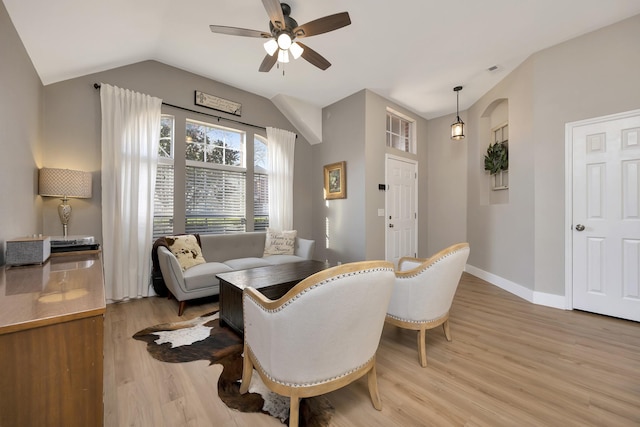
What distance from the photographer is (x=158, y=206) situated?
11.5 feet

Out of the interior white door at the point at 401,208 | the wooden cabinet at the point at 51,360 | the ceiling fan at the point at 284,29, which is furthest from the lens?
the interior white door at the point at 401,208

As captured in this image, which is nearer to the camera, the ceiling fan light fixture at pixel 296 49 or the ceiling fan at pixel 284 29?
the ceiling fan at pixel 284 29

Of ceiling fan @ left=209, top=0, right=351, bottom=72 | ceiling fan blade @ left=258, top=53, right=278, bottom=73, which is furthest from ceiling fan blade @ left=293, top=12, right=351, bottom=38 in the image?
ceiling fan blade @ left=258, top=53, right=278, bottom=73

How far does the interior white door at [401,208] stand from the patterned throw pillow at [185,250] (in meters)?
3.01

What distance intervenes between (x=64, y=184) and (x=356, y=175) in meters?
3.60

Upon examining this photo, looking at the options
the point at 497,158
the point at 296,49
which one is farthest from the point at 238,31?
the point at 497,158

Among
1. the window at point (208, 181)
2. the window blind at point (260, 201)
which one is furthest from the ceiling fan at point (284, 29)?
the window blind at point (260, 201)

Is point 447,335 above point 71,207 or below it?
below

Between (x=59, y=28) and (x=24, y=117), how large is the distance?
0.79 metres

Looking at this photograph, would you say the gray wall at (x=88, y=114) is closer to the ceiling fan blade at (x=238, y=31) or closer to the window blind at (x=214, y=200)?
the window blind at (x=214, y=200)

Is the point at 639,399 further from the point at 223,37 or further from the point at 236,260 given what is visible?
the point at 223,37

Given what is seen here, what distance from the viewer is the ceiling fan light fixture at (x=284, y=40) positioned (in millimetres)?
2205

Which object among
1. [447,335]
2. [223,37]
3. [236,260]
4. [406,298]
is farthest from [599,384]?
[223,37]

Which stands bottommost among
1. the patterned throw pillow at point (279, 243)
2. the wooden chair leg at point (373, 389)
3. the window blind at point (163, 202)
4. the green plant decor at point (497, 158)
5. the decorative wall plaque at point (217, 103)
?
the wooden chair leg at point (373, 389)
